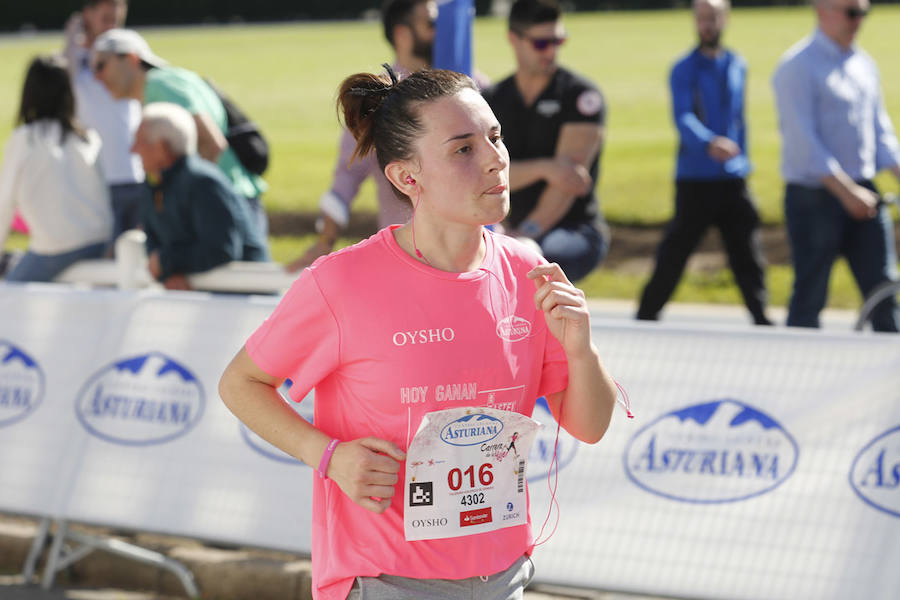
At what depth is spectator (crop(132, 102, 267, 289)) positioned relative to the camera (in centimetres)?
586

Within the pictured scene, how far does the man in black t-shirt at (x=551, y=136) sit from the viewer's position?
6141mm

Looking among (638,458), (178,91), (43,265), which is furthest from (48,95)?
(638,458)

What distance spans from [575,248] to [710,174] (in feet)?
7.62

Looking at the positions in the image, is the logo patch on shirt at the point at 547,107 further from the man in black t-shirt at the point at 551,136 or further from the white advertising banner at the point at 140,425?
the white advertising banner at the point at 140,425

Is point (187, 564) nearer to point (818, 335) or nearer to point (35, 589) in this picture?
point (35, 589)

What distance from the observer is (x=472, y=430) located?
2.62 meters

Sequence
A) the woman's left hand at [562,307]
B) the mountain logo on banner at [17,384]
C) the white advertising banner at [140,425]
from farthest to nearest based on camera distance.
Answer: the mountain logo on banner at [17,384] → the white advertising banner at [140,425] → the woman's left hand at [562,307]

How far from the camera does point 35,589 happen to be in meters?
5.45

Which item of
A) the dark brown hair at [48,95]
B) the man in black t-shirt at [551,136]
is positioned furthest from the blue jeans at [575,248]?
the dark brown hair at [48,95]

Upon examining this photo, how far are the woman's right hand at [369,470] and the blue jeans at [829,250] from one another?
192 inches

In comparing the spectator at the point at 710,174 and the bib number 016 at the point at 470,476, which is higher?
the bib number 016 at the point at 470,476

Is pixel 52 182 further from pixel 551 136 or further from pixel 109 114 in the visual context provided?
pixel 551 136

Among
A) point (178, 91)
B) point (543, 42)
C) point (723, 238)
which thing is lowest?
point (723, 238)

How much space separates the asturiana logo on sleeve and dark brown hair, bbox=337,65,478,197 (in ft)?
1.73
